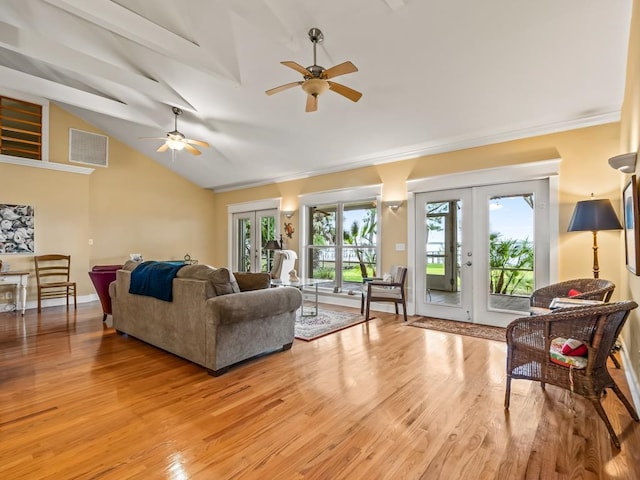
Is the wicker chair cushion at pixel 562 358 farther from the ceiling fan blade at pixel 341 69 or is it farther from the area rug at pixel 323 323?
the ceiling fan blade at pixel 341 69

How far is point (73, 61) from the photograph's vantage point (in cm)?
451

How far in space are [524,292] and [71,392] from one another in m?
5.11

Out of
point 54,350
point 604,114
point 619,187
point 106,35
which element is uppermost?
point 106,35

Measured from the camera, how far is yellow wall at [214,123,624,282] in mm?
3732

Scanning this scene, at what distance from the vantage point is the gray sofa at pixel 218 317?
2.82 m

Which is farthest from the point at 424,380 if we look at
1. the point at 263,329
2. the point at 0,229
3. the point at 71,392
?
the point at 0,229

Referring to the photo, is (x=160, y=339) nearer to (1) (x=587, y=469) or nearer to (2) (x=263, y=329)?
(2) (x=263, y=329)

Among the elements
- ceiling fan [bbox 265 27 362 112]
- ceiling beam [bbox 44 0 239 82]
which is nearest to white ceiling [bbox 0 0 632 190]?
ceiling beam [bbox 44 0 239 82]

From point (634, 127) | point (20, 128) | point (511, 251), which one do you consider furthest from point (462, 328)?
point (20, 128)

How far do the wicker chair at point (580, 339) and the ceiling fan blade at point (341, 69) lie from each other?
8.10 feet

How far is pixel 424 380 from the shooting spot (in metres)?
2.77

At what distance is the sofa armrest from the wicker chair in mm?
1979

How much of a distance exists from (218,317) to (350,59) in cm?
315

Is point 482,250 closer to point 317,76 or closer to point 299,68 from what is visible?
point 317,76
